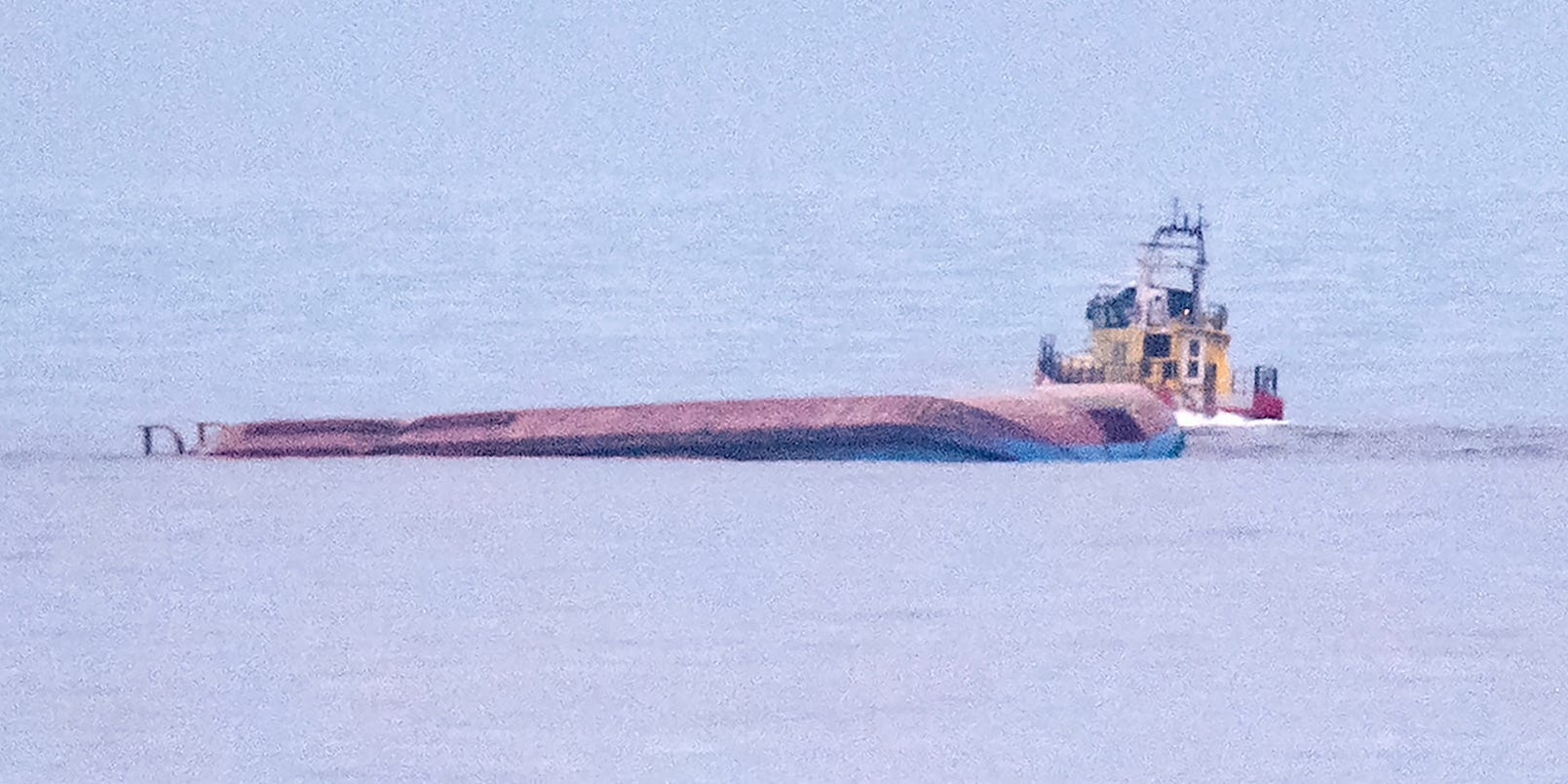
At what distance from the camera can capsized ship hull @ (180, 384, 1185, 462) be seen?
21047 millimetres

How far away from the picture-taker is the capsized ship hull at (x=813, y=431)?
2105cm

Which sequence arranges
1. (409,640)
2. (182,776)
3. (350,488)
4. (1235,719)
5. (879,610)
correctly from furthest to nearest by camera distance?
(350,488) < (879,610) < (409,640) < (1235,719) < (182,776)

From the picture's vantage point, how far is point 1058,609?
936 cm

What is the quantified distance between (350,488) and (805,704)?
1354 centimetres

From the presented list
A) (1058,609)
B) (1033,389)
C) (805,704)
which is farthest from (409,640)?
(1033,389)

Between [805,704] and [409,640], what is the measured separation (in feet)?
6.70

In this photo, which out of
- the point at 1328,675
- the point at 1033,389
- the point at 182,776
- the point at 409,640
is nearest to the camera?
the point at 182,776

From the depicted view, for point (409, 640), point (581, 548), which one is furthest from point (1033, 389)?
point (409, 640)

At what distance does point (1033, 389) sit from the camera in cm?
2312

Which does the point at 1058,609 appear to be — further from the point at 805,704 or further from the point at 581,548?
the point at 581,548

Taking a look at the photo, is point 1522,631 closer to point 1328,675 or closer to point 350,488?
point 1328,675

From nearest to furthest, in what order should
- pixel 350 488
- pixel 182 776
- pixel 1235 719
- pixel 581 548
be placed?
1. pixel 182 776
2. pixel 1235 719
3. pixel 581 548
4. pixel 350 488

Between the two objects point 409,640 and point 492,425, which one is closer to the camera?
point 409,640

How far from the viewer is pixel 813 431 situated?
21500 millimetres
